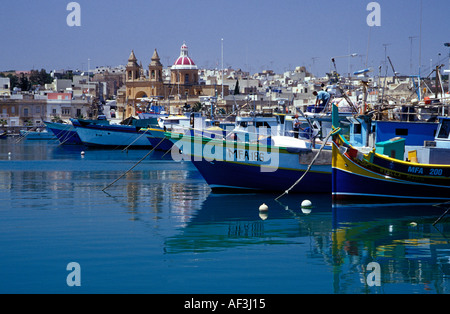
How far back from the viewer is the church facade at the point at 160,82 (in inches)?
4963

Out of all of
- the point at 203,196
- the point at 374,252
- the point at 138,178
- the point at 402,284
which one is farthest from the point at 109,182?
the point at 402,284

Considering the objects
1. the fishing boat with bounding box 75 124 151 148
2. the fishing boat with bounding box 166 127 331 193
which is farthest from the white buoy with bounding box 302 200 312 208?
the fishing boat with bounding box 75 124 151 148

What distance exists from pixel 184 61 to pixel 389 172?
11503cm

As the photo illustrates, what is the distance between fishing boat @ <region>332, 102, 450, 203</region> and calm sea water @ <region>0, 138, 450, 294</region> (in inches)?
20.5

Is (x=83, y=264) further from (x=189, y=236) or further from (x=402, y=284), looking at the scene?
(x=402, y=284)

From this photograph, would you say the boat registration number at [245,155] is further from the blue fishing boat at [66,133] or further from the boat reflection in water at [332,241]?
the blue fishing boat at [66,133]

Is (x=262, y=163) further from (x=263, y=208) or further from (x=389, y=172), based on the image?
(x=389, y=172)

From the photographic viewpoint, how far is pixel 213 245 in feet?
48.5

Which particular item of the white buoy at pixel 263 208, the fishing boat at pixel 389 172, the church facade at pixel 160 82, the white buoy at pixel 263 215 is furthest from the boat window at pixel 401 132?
the church facade at pixel 160 82

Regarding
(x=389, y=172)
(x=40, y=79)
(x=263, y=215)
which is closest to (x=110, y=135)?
(x=263, y=215)

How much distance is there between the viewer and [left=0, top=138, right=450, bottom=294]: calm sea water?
38.4 ft

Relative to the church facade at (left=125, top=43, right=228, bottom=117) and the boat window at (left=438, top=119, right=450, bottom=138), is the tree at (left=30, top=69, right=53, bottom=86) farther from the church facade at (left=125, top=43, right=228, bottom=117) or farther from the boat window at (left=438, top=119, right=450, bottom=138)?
the boat window at (left=438, top=119, right=450, bottom=138)

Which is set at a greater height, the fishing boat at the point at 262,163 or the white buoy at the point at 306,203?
the fishing boat at the point at 262,163

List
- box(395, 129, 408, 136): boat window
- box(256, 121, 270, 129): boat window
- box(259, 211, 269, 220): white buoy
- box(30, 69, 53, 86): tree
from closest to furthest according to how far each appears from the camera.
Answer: box(259, 211, 269, 220): white buoy
box(395, 129, 408, 136): boat window
box(256, 121, 270, 129): boat window
box(30, 69, 53, 86): tree
